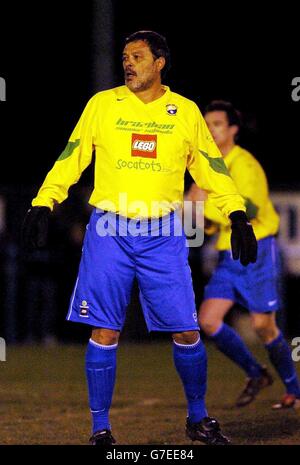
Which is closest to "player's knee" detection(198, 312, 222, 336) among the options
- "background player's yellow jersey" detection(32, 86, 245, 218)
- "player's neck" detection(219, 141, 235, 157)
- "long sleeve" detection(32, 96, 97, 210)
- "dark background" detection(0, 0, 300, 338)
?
"player's neck" detection(219, 141, 235, 157)

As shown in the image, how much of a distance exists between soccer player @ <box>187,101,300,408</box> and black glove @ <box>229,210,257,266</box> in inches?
92.3

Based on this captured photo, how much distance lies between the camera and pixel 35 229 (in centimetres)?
788

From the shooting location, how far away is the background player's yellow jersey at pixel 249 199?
1030cm

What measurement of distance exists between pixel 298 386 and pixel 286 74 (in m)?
13.9

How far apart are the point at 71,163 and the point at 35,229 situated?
42 centimetres

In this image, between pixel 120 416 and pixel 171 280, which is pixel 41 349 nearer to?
pixel 120 416

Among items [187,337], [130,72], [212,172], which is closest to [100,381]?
[187,337]

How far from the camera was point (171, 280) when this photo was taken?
798cm

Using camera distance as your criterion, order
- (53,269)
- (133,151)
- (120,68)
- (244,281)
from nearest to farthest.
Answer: (133,151), (244,281), (53,269), (120,68)

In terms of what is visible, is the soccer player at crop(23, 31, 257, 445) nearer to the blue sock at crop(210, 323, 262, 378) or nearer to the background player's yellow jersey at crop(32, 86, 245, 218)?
the background player's yellow jersey at crop(32, 86, 245, 218)

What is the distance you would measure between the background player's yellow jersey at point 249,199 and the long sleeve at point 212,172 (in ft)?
6.88

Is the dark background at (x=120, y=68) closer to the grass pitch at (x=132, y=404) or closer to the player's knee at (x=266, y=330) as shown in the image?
the grass pitch at (x=132, y=404)

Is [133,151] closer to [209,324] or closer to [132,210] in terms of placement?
A: [132,210]

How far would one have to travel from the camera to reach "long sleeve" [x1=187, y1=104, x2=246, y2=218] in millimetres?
8086
